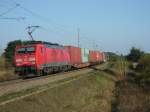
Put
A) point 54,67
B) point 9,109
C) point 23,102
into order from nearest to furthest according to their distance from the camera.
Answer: point 9,109
point 23,102
point 54,67

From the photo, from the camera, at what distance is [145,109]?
2008 cm

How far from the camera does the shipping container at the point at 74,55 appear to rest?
169ft

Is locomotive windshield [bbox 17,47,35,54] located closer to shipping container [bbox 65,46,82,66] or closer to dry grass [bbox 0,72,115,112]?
dry grass [bbox 0,72,115,112]

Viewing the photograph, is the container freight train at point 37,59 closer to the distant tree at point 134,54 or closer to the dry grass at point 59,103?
the dry grass at point 59,103

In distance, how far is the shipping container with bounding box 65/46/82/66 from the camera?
51.5 m

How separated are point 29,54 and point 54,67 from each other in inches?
272

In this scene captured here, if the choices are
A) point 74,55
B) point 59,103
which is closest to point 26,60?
point 59,103

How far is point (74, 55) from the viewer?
54.5 metres

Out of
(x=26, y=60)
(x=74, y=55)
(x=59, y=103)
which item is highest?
(x=74, y=55)

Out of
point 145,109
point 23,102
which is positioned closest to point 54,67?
point 145,109

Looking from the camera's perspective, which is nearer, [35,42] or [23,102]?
[23,102]

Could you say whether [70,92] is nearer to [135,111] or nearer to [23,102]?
[135,111]

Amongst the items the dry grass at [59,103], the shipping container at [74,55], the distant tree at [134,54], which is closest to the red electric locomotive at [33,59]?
the dry grass at [59,103]

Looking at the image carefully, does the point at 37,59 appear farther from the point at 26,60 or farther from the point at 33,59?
the point at 26,60
